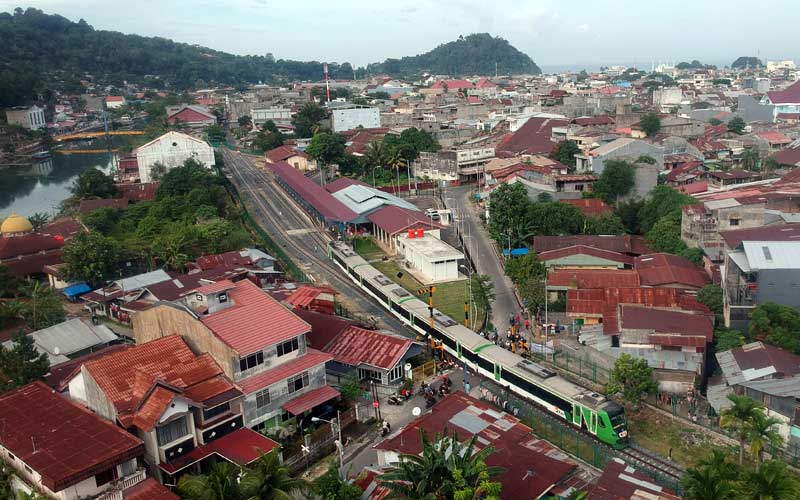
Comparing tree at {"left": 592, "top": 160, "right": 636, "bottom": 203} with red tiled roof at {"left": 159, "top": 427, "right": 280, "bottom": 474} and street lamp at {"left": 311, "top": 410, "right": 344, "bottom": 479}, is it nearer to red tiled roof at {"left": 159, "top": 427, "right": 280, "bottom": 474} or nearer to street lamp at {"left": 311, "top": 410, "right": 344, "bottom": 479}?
street lamp at {"left": 311, "top": 410, "right": 344, "bottom": 479}

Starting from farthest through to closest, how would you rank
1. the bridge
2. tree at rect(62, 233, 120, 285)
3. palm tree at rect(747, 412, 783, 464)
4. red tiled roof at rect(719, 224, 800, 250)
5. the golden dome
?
the bridge < the golden dome < tree at rect(62, 233, 120, 285) < red tiled roof at rect(719, 224, 800, 250) < palm tree at rect(747, 412, 783, 464)

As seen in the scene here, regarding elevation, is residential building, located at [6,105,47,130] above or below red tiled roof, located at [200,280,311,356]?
above

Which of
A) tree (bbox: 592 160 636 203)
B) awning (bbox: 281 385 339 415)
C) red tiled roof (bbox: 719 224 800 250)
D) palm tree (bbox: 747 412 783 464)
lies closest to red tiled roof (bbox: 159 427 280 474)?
awning (bbox: 281 385 339 415)

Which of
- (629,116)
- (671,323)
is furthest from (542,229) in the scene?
(629,116)

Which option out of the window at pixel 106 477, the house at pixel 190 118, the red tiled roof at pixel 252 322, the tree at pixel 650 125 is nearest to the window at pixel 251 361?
the red tiled roof at pixel 252 322

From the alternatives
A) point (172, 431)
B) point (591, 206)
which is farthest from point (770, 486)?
point (591, 206)

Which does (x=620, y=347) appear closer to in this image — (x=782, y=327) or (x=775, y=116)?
(x=782, y=327)

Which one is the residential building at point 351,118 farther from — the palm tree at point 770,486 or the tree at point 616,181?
the palm tree at point 770,486
